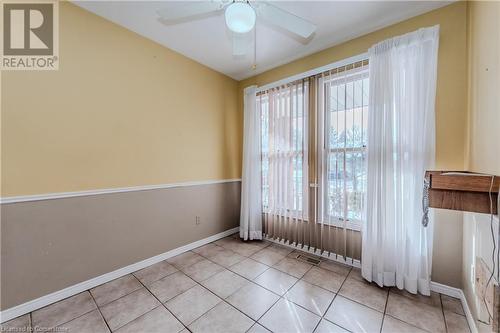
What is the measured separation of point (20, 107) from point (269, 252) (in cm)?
292

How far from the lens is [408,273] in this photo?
1.81 m

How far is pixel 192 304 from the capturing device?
1675 mm

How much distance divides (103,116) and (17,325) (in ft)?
5.95

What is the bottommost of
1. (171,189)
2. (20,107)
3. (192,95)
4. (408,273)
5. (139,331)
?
(139,331)

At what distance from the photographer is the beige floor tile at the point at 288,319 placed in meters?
1.43

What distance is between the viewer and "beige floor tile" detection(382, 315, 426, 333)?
139 cm

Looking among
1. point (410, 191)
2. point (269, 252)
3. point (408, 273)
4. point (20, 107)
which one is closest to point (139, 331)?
point (269, 252)

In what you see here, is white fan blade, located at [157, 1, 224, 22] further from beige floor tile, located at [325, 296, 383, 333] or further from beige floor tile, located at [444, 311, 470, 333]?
beige floor tile, located at [444, 311, 470, 333]

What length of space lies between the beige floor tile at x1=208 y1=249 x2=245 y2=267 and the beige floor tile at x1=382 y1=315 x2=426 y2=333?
1.51 m

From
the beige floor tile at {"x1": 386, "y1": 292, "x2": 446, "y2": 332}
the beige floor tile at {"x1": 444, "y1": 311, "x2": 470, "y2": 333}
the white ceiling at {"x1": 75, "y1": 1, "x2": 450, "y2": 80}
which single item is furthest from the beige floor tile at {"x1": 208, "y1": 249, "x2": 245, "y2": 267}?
the white ceiling at {"x1": 75, "y1": 1, "x2": 450, "y2": 80}

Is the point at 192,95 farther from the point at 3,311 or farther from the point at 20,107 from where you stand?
the point at 3,311

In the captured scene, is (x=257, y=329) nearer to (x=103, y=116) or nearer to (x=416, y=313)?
(x=416, y=313)

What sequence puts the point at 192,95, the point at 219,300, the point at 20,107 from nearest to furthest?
the point at 20,107, the point at 219,300, the point at 192,95

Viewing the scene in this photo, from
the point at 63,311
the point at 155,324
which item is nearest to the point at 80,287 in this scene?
the point at 63,311
